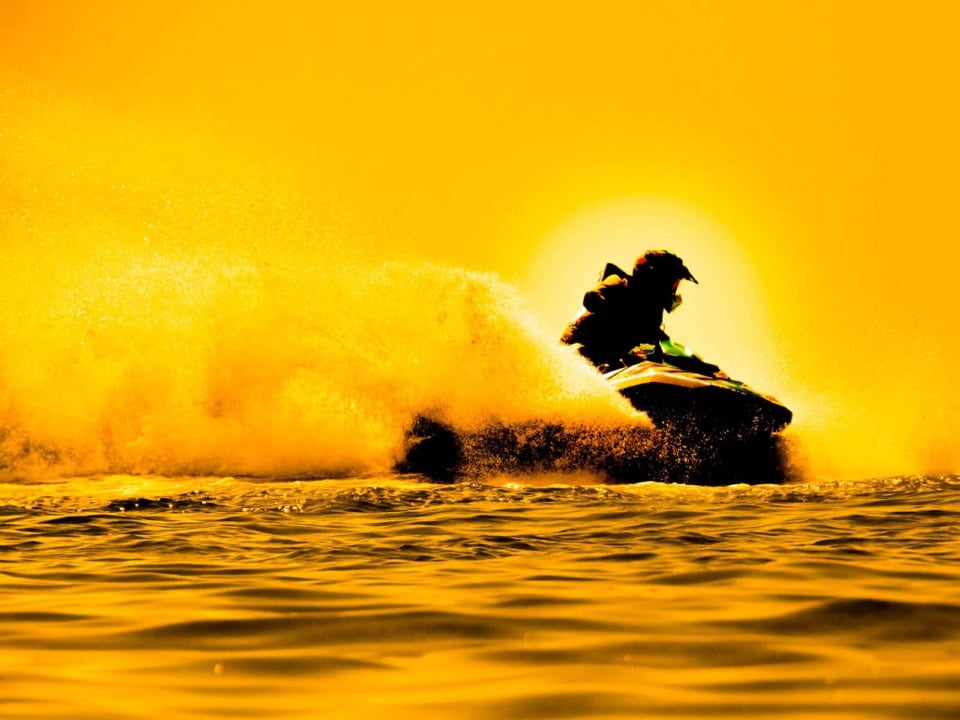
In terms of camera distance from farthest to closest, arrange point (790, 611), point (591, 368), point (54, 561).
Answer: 1. point (591, 368)
2. point (54, 561)
3. point (790, 611)

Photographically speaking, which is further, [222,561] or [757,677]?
[222,561]

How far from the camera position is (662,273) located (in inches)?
530

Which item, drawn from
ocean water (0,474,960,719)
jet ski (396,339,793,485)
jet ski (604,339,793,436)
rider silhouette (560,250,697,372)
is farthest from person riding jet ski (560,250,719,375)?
ocean water (0,474,960,719)

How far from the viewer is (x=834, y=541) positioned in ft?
19.9

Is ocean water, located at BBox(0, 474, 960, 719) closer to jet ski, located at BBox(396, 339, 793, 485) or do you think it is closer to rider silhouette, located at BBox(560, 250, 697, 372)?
jet ski, located at BBox(396, 339, 793, 485)

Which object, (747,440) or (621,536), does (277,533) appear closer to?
(621,536)

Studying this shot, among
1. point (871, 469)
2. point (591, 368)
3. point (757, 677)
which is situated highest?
point (591, 368)

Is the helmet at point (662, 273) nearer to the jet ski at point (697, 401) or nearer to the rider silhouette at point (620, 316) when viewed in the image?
the rider silhouette at point (620, 316)

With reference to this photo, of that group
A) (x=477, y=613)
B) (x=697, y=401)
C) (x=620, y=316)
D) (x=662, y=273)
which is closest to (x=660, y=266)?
(x=662, y=273)

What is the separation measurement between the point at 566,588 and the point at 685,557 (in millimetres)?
982

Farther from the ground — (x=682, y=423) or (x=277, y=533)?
(x=682, y=423)

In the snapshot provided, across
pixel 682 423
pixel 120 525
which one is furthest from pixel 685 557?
pixel 682 423

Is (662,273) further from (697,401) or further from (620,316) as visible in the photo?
(697,401)

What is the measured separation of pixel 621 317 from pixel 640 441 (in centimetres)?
207
